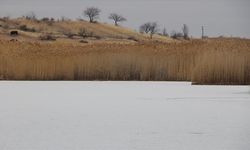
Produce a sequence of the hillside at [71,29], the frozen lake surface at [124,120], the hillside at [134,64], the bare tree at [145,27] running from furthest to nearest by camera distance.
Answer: the bare tree at [145,27] → the hillside at [71,29] → the hillside at [134,64] → the frozen lake surface at [124,120]

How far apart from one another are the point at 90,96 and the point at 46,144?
352cm

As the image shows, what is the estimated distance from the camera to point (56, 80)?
10.6 metres

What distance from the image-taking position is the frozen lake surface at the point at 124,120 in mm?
3627

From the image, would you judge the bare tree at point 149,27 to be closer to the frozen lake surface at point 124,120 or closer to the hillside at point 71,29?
the hillside at point 71,29

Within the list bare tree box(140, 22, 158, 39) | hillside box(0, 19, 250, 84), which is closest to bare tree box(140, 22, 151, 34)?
bare tree box(140, 22, 158, 39)

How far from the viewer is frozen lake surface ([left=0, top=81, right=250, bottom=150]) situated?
11.9ft

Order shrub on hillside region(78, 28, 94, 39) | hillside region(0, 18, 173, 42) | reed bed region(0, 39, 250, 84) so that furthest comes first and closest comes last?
shrub on hillside region(78, 28, 94, 39) < hillside region(0, 18, 173, 42) < reed bed region(0, 39, 250, 84)

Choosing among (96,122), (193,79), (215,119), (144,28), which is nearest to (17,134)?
(96,122)

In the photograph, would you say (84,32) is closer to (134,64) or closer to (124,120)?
(134,64)

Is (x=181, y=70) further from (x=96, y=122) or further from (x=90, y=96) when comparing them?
(x=96, y=122)

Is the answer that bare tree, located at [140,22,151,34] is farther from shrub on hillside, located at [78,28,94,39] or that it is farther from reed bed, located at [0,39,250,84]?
reed bed, located at [0,39,250,84]

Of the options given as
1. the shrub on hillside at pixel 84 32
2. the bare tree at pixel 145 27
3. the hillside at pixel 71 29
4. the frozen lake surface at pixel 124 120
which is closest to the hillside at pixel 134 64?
the frozen lake surface at pixel 124 120

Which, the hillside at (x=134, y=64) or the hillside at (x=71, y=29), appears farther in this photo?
the hillside at (x=71, y=29)

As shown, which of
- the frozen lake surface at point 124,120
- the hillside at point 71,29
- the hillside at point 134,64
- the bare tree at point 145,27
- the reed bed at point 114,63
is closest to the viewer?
the frozen lake surface at point 124,120
